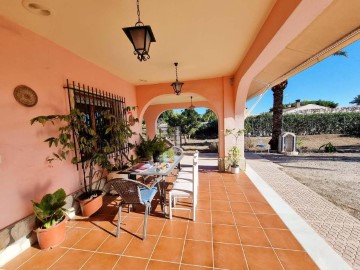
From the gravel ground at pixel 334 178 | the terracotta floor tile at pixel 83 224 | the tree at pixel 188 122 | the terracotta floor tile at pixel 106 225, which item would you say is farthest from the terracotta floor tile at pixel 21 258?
the tree at pixel 188 122

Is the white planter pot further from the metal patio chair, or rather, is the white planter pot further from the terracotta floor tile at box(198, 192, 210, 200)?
the metal patio chair

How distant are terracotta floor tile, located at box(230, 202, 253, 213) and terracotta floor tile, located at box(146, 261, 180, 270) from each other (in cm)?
147

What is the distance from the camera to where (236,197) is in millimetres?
3316

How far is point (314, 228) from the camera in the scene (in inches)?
91.5

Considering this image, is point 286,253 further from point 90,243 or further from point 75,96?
point 75,96

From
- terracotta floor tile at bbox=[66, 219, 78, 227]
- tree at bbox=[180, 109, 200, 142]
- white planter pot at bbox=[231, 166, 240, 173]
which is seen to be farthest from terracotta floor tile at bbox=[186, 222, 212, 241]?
tree at bbox=[180, 109, 200, 142]

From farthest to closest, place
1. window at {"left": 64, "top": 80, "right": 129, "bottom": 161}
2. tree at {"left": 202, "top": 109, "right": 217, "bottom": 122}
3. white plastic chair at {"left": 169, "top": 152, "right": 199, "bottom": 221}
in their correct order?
tree at {"left": 202, "top": 109, "right": 217, "bottom": 122} → window at {"left": 64, "top": 80, "right": 129, "bottom": 161} → white plastic chair at {"left": 169, "top": 152, "right": 199, "bottom": 221}

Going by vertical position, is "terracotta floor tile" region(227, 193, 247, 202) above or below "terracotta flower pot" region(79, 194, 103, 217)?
below

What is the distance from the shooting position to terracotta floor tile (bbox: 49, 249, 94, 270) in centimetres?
179

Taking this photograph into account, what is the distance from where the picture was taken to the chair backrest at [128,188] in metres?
2.12

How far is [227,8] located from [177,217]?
9.79 feet

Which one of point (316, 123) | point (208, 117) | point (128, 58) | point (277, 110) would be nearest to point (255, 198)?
point (128, 58)

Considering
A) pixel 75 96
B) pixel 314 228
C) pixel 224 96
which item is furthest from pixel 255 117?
pixel 75 96

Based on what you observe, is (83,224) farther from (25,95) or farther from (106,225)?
(25,95)
